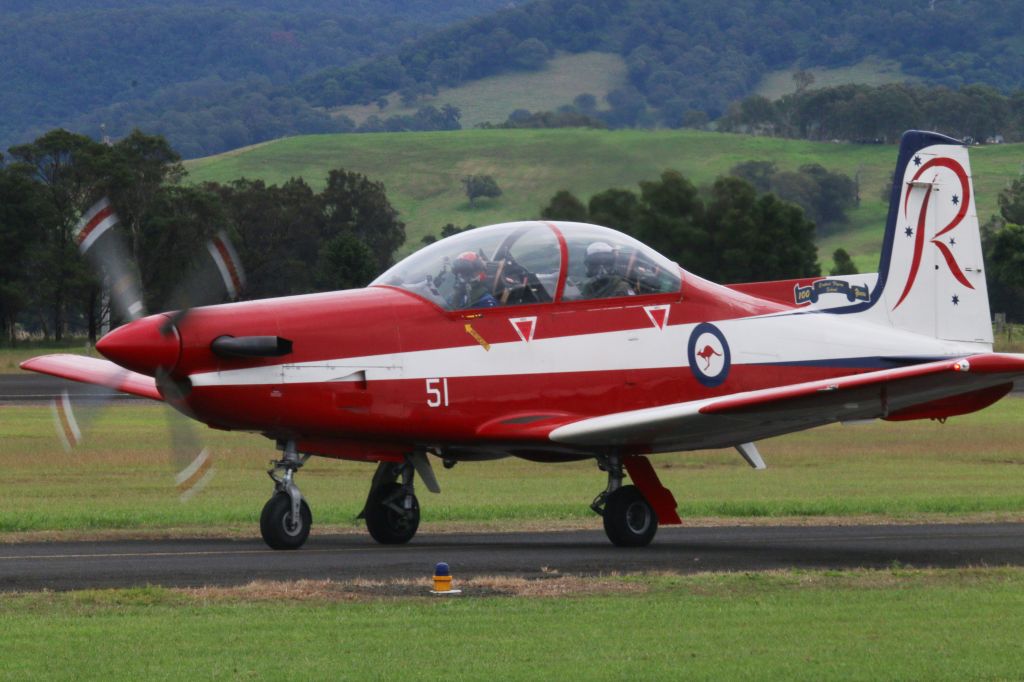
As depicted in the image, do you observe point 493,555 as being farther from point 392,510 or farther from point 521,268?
point 521,268

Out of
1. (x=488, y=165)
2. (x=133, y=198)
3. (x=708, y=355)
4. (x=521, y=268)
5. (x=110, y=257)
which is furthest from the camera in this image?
(x=488, y=165)

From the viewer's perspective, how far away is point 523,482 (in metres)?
29.1

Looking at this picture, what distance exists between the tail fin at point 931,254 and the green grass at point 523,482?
10.3ft

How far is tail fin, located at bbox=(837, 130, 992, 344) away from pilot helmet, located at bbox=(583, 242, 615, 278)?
155 inches

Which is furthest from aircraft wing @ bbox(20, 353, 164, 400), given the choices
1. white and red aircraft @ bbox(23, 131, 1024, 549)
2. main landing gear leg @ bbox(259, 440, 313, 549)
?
main landing gear leg @ bbox(259, 440, 313, 549)

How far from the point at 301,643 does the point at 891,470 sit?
70.7 ft

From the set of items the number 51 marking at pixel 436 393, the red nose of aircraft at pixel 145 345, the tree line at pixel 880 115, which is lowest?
the number 51 marking at pixel 436 393

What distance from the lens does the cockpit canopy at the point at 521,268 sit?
16.6 m

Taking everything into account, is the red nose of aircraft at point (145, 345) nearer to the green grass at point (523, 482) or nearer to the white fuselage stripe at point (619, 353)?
the white fuselage stripe at point (619, 353)

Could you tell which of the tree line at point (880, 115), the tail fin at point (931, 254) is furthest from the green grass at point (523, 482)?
the tree line at point (880, 115)

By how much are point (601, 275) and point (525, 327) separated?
105 cm

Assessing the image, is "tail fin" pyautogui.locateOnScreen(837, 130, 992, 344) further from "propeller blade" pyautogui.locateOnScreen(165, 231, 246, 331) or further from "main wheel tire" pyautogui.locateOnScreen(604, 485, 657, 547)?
"propeller blade" pyautogui.locateOnScreen(165, 231, 246, 331)


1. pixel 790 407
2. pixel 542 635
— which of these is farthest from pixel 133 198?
pixel 542 635

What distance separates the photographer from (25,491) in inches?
1017
